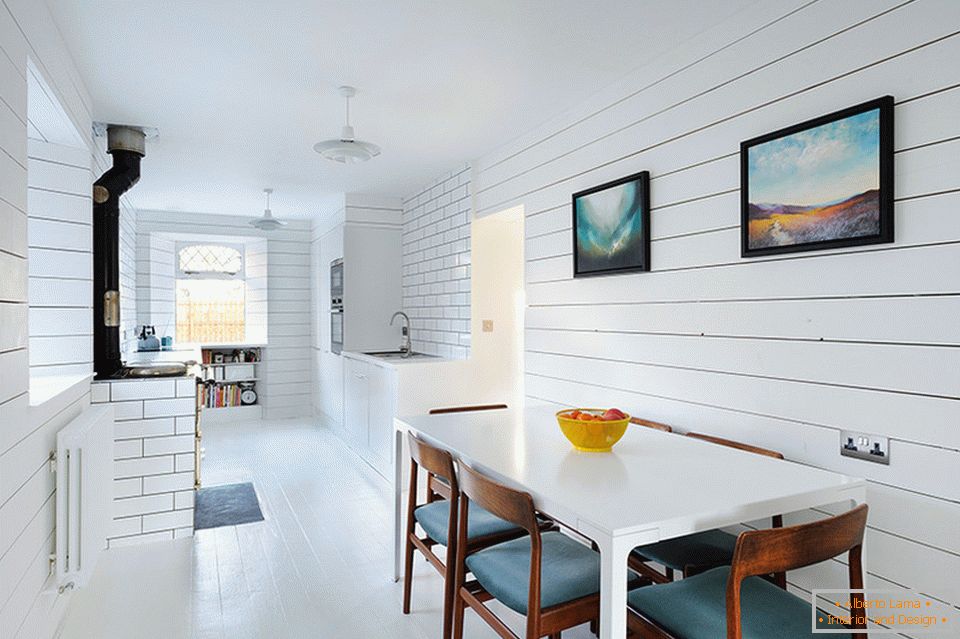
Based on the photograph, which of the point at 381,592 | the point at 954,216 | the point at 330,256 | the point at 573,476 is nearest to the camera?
the point at 954,216

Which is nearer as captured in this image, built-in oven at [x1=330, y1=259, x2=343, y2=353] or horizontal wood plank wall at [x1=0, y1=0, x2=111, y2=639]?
horizontal wood plank wall at [x1=0, y1=0, x2=111, y2=639]

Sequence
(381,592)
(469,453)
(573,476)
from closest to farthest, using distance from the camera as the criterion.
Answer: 1. (573,476)
2. (469,453)
3. (381,592)

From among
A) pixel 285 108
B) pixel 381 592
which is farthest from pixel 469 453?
pixel 285 108

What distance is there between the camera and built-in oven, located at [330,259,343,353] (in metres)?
5.71

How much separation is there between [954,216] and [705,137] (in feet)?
3.31

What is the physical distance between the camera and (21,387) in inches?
76.1

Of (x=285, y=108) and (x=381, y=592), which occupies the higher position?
(x=285, y=108)

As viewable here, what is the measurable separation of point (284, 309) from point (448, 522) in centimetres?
551

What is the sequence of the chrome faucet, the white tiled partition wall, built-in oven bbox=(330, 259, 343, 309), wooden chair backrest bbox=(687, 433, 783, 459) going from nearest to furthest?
wooden chair backrest bbox=(687, 433, 783, 459)
the white tiled partition wall
the chrome faucet
built-in oven bbox=(330, 259, 343, 309)

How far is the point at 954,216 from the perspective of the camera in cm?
162

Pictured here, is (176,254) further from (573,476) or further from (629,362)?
(573,476)

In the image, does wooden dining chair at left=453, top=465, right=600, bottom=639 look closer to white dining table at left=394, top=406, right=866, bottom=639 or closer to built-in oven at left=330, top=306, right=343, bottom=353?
white dining table at left=394, top=406, right=866, bottom=639

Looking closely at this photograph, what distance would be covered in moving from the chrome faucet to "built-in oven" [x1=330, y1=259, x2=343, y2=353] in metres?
0.54

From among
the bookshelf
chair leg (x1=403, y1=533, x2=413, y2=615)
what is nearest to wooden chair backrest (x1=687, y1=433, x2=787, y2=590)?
Result: chair leg (x1=403, y1=533, x2=413, y2=615)
